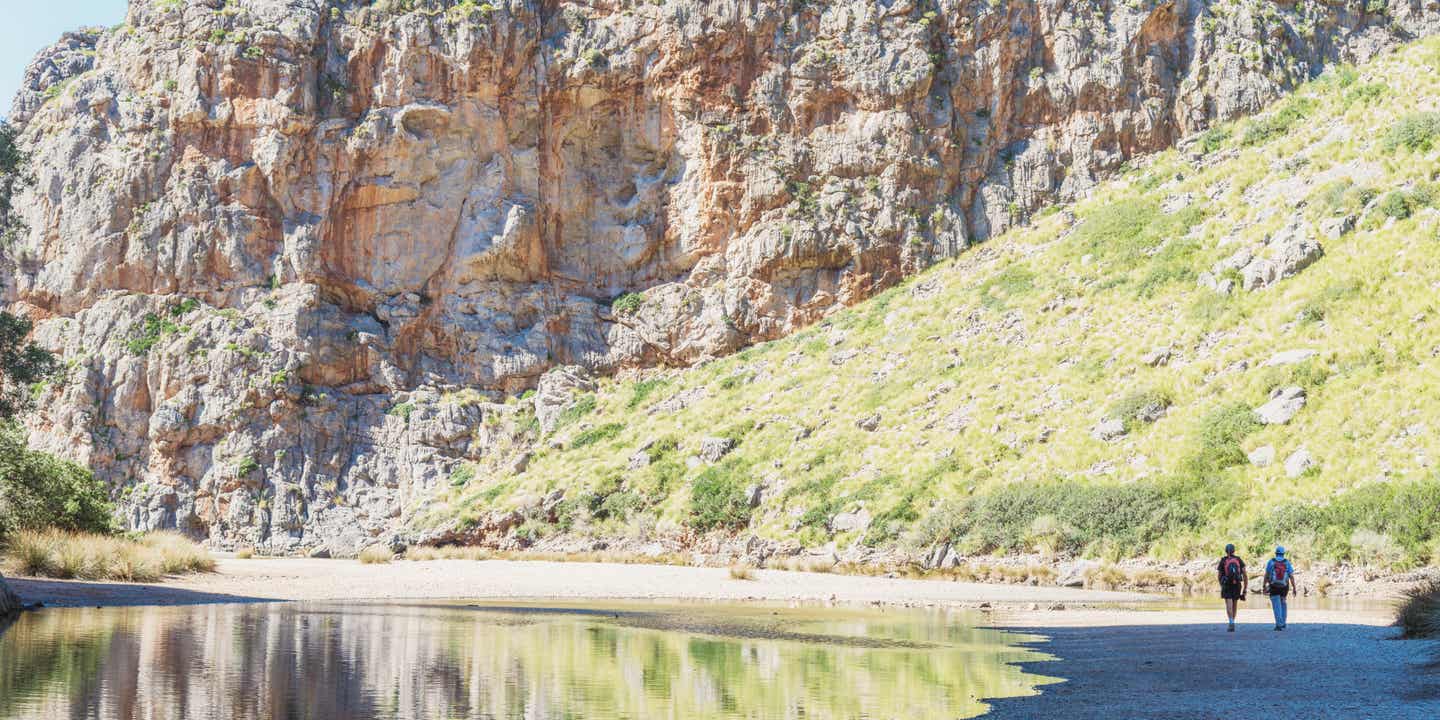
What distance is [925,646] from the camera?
A: 15.0m

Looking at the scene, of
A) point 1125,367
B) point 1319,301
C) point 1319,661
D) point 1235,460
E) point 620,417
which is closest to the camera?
point 1319,661

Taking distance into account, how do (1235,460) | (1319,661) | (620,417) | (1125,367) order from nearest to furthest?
1. (1319,661)
2. (1235,460)
3. (1125,367)
4. (620,417)

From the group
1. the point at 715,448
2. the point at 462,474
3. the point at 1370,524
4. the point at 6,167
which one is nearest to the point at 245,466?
the point at 462,474

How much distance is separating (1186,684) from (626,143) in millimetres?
53042

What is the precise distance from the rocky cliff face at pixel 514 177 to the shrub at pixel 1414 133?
12947 mm

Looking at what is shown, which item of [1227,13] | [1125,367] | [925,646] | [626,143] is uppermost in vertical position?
[1227,13]

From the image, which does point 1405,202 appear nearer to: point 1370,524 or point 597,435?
point 1370,524

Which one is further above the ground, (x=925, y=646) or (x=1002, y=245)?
(x=1002, y=245)

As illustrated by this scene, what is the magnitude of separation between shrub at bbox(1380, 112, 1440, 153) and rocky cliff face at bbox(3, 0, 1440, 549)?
1295 centimetres

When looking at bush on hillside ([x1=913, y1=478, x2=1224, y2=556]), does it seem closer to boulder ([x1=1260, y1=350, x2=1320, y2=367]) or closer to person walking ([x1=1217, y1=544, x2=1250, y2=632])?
boulder ([x1=1260, y1=350, x2=1320, y2=367])

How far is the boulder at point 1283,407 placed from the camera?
3184cm

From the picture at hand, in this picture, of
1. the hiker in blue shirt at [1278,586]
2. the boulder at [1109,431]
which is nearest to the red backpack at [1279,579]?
the hiker in blue shirt at [1278,586]

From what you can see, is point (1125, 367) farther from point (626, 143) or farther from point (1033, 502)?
point (626, 143)

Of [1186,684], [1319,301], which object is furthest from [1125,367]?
[1186,684]
